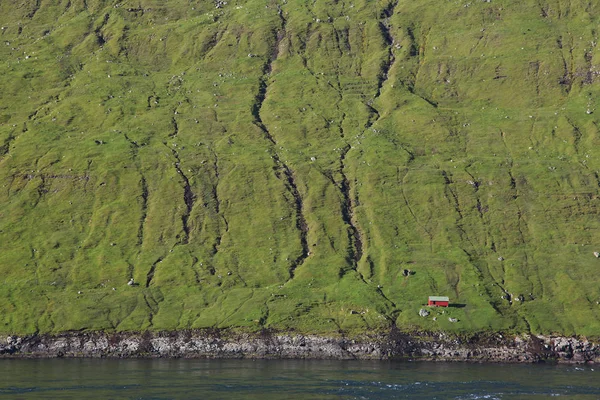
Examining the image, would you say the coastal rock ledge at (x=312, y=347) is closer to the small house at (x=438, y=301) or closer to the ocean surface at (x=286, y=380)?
the ocean surface at (x=286, y=380)

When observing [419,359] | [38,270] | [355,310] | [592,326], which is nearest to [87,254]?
[38,270]

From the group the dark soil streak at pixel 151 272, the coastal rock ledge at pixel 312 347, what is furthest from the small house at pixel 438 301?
the dark soil streak at pixel 151 272

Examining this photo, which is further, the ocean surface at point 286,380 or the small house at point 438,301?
the small house at point 438,301

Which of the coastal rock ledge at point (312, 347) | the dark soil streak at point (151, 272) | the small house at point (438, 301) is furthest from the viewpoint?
the dark soil streak at point (151, 272)

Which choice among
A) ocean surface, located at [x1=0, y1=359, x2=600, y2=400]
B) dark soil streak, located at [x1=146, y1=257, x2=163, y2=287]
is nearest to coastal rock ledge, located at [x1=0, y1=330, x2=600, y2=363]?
ocean surface, located at [x1=0, y1=359, x2=600, y2=400]

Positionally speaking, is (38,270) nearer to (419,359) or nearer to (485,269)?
(419,359)

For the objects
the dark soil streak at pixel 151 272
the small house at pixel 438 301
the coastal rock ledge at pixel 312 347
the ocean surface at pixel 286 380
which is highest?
the dark soil streak at pixel 151 272

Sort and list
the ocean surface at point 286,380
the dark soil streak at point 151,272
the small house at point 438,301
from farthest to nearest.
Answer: the dark soil streak at point 151,272, the small house at point 438,301, the ocean surface at point 286,380
